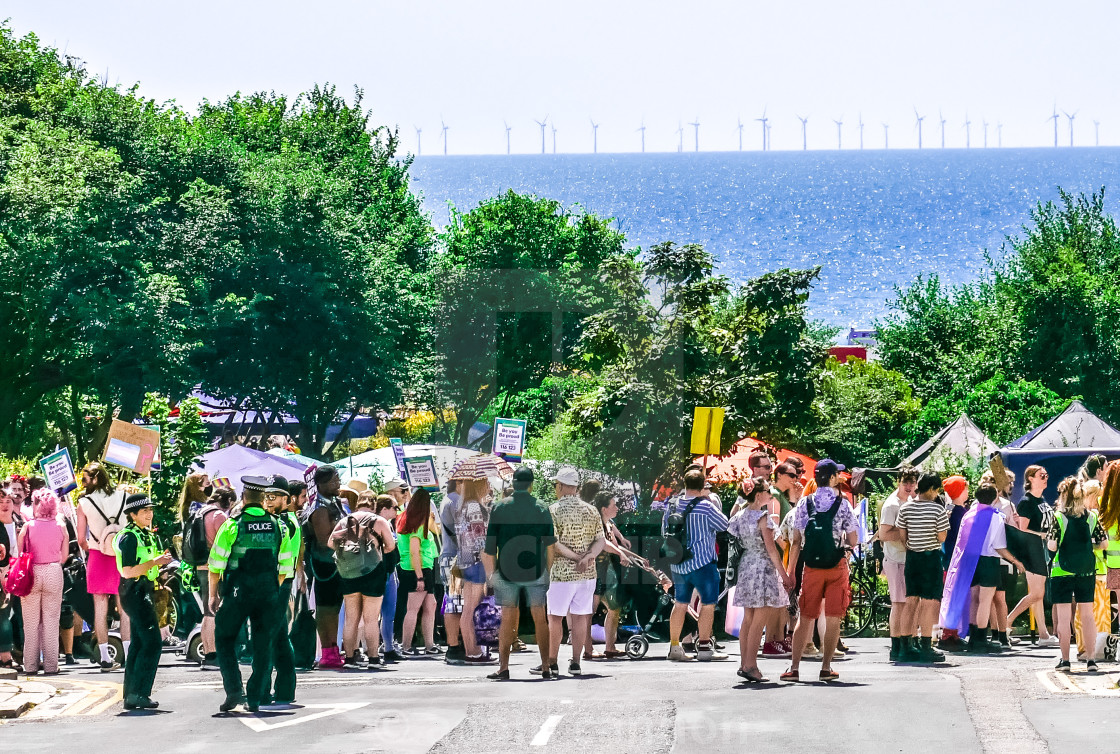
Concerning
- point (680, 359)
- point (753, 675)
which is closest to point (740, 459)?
point (680, 359)

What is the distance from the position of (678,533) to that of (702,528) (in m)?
0.23

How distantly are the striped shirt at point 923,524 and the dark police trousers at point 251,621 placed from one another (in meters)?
5.39

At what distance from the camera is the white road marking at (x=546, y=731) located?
9.22 m

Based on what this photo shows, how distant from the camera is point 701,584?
1324cm

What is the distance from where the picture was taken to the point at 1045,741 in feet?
29.4

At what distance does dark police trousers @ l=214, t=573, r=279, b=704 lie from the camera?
10250mm

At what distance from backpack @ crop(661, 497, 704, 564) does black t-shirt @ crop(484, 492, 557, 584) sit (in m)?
1.57

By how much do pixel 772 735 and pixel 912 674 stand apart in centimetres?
321

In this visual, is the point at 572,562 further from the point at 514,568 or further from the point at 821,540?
the point at 821,540

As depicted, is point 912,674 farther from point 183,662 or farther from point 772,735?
point 183,662

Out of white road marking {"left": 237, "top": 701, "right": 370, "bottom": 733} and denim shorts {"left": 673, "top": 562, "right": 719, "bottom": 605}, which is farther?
denim shorts {"left": 673, "top": 562, "right": 719, "bottom": 605}

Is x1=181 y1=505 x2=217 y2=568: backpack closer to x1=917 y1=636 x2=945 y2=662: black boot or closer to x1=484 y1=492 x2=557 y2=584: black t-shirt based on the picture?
x1=484 y1=492 x2=557 y2=584: black t-shirt

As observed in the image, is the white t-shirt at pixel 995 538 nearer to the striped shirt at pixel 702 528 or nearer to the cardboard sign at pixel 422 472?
the striped shirt at pixel 702 528

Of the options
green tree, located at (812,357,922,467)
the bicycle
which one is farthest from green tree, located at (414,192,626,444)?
the bicycle
